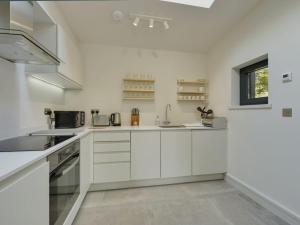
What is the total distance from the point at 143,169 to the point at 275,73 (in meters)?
1.94

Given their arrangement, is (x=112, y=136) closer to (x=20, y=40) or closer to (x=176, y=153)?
(x=176, y=153)

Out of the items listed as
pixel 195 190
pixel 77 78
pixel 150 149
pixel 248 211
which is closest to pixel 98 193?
pixel 150 149

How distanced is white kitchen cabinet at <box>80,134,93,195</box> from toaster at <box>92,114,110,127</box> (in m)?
0.42

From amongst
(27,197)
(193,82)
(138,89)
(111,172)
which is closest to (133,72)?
(138,89)

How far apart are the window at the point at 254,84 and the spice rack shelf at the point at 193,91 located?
2.50 ft

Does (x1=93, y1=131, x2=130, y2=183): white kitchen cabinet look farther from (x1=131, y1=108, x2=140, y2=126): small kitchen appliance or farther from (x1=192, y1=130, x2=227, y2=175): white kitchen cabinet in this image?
(x1=192, y1=130, x2=227, y2=175): white kitchen cabinet

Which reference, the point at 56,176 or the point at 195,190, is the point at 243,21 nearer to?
the point at 195,190

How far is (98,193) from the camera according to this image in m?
2.18

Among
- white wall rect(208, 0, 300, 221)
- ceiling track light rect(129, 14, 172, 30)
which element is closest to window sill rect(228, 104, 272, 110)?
white wall rect(208, 0, 300, 221)

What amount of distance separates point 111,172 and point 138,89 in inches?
55.0

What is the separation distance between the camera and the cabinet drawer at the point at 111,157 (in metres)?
2.20

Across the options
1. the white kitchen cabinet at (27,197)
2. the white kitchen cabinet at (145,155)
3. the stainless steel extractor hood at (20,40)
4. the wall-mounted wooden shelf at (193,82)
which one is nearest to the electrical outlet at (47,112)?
the stainless steel extractor hood at (20,40)

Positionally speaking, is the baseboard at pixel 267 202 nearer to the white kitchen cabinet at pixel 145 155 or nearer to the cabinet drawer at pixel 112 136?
the white kitchen cabinet at pixel 145 155

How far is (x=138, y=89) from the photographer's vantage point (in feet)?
9.38
